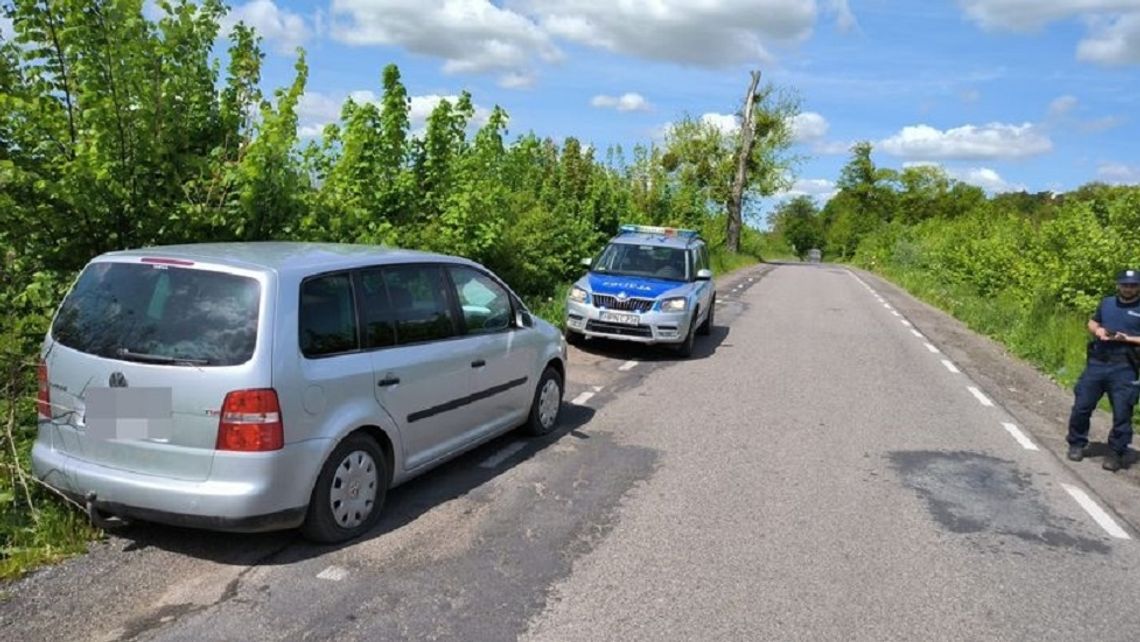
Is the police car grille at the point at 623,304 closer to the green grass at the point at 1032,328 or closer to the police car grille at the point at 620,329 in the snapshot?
the police car grille at the point at 620,329

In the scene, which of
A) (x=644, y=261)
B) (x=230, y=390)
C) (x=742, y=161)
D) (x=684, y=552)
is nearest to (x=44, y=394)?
(x=230, y=390)

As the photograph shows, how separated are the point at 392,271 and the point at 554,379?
102 inches

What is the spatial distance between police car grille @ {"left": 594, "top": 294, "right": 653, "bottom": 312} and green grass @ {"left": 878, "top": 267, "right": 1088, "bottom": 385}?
619 cm

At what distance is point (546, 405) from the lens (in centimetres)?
750

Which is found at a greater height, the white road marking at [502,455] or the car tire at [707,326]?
the car tire at [707,326]

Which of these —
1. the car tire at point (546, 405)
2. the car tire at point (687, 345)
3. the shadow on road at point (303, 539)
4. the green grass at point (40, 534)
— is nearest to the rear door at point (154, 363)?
the green grass at point (40, 534)

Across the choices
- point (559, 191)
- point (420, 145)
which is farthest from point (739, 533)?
point (559, 191)

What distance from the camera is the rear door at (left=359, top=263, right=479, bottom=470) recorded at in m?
5.11

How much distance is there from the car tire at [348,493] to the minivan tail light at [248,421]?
442 millimetres

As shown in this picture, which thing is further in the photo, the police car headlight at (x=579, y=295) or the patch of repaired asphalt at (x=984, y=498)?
the police car headlight at (x=579, y=295)

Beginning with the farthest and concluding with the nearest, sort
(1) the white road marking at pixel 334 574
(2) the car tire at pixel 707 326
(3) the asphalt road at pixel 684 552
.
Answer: (2) the car tire at pixel 707 326
(1) the white road marking at pixel 334 574
(3) the asphalt road at pixel 684 552

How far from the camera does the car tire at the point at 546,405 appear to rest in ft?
23.9

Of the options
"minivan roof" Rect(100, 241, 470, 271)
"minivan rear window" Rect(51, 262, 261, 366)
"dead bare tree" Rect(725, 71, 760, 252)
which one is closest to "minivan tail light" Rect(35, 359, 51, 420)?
"minivan rear window" Rect(51, 262, 261, 366)

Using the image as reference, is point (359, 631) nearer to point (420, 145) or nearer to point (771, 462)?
point (771, 462)
